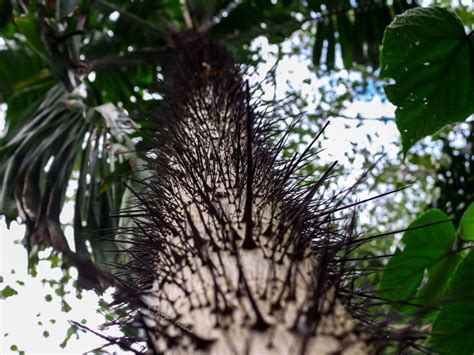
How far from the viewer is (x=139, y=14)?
146 inches

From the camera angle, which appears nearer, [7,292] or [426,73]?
[426,73]

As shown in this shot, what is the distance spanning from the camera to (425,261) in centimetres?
188

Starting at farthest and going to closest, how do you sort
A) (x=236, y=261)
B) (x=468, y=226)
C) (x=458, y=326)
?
1. (x=468, y=226)
2. (x=458, y=326)
3. (x=236, y=261)

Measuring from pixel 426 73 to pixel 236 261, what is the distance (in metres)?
1.24

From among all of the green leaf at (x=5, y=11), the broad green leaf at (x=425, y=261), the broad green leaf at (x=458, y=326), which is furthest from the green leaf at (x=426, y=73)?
the green leaf at (x=5, y=11)

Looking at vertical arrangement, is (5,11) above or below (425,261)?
above

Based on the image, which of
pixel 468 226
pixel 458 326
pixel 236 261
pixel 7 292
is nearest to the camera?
pixel 236 261

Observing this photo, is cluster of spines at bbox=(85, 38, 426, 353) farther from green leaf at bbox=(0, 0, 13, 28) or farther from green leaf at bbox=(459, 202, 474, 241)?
green leaf at bbox=(0, 0, 13, 28)

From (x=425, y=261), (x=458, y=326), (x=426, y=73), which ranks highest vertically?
(x=426, y=73)

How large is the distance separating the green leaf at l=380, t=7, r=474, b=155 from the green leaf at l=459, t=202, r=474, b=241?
0.28m

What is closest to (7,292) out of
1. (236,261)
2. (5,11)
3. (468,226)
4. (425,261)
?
(5,11)

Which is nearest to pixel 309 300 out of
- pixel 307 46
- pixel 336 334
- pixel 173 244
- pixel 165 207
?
pixel 336 334

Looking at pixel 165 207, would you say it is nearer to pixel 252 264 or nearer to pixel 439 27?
pixel 252 264

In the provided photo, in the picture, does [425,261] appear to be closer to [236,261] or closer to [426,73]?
[426,73]
